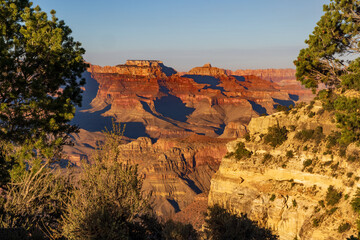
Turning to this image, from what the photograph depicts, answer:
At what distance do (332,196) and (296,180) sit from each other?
5684 millimetres

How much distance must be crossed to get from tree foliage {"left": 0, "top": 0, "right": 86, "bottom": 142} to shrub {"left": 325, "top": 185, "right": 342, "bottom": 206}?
26.7m

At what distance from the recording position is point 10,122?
1728 centimetres

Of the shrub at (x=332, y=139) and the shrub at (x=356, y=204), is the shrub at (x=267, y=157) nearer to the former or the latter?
the shrub at (x=332, y=139)

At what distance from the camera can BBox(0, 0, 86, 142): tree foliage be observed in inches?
671

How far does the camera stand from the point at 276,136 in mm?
45531

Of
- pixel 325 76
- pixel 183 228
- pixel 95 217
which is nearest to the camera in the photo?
pixel 95 217

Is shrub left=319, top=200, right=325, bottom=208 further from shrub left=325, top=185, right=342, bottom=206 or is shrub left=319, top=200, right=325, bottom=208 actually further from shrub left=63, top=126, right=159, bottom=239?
shrub left=63, top=126, right=159, bottom=239

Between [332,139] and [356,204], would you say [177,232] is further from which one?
[332,139]

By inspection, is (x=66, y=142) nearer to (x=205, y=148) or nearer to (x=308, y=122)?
(x=308, y=122)

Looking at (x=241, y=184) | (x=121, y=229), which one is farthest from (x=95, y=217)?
(x=241, y=184)

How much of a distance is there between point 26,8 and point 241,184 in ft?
116

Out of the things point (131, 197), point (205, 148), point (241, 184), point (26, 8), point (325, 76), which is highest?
point (26, 8)

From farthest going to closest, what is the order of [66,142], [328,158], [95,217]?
1. [328,158]
2. [66,142]
3. [95,217]

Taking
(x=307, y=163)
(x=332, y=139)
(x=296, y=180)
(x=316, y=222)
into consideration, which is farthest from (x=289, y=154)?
(x=316, y=222)
